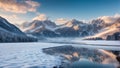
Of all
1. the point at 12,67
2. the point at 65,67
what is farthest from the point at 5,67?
the point at 65,67

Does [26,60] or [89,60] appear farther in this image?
[89,60]

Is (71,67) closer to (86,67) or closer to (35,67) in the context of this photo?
(86,67)

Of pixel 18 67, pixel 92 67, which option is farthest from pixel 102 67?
pixel 18 67

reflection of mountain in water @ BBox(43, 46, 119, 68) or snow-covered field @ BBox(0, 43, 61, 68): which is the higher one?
snow-covered field @ BBox(0, 43, 61, 68)

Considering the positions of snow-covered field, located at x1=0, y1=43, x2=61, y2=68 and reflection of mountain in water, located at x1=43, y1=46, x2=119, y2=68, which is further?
reflection of mountain in water, located at x1=43, y1=46, x2=119, y2=68

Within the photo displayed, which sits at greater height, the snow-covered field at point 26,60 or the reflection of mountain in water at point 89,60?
the snow-covered field at point 26,60

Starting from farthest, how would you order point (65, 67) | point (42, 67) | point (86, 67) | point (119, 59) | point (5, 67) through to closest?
point (119, 59), point (86, 67), point (65, 67), point (42, 67), point (5, 67)

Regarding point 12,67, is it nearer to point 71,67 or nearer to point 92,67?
point 71,67

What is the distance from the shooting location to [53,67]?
110 ft

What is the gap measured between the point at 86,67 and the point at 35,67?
10.7 meters

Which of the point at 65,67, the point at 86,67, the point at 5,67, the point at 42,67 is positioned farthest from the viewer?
the point at 86,67

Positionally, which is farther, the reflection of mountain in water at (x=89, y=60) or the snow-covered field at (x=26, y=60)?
the reflection of mountain in water at (x=89, y=60)

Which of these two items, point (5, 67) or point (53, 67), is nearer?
point (5, 67)

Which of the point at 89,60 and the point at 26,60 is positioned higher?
the point at 26,60
